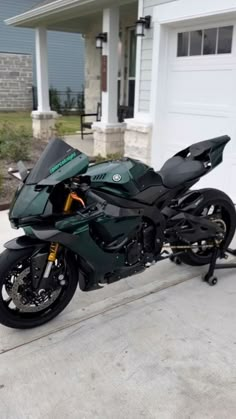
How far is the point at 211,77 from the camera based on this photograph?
15.4ft

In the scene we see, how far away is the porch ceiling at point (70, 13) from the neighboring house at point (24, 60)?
6.90 metres

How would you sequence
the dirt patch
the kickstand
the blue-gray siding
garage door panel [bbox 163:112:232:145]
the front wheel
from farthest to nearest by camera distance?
the blue-gray siding → the dirt patch → garage door panel [bbox 163:112:232:145] → the kickstand → the front wheel

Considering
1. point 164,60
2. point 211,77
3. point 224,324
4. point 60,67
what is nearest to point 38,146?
point 164,60

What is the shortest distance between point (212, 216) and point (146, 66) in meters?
3.17

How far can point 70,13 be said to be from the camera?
753cm

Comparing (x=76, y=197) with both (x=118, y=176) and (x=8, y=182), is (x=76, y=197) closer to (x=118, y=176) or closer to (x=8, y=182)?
(x=118, y=176)

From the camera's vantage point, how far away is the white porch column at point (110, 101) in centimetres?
637

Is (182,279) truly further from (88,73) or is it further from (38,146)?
(88,73)

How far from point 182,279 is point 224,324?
24.8 inches

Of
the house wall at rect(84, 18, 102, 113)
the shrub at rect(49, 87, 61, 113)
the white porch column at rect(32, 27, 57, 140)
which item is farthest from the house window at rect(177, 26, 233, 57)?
the shrub at rect(49, 87, 61, 113)

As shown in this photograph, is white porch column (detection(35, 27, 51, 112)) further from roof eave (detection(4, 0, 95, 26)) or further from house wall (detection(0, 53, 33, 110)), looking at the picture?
house wall (detection(0, 53, 33, 110))

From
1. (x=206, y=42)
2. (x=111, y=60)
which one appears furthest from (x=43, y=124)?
(x=206, y=42)

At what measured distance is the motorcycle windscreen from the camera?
2.08 m

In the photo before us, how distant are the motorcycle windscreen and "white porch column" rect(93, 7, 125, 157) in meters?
4.74
